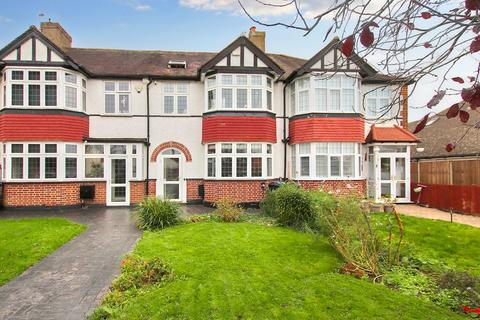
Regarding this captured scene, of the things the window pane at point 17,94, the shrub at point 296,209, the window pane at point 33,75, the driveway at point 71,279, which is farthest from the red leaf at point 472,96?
the window pane at point 17,94

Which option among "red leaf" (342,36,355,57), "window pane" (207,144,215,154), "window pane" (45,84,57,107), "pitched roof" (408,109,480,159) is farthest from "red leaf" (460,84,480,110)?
"window pane" (45,84,57,107)

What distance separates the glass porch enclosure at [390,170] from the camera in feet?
51.0

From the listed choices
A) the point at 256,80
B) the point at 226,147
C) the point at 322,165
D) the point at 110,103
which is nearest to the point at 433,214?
the point at 322,165

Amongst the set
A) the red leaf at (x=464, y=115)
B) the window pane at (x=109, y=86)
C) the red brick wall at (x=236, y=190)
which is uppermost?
the window pane at (x=109, y=86)

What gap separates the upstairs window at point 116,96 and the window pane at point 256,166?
6529 millimetres

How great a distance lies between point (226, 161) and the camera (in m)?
14.7

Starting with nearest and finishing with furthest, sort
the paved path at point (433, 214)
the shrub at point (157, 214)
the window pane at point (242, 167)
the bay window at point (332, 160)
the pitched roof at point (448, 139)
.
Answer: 1. the shrub at point (157, 214)
2. the paved path at point (433, 214)
3. the window pane at point (242, 167)
4. the bay window at point (332, 160)
5. the pitched roof at point (448, 139)

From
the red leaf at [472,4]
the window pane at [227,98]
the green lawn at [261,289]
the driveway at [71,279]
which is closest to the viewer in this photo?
the red leaf at [472,4]

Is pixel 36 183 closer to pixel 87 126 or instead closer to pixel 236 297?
pixel 87 126

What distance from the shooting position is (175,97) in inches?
622

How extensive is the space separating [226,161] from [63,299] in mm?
10087

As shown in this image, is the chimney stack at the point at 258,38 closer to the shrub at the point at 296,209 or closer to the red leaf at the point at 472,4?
the shrub at the point at 296,209

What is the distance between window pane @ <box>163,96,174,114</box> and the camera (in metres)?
15.7

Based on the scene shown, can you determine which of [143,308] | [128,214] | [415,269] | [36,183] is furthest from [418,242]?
[36,183]
